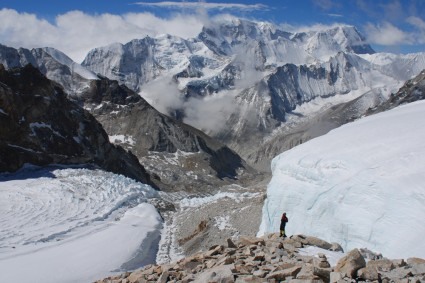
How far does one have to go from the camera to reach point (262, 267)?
1778 cm

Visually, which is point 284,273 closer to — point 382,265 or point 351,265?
point 351,265

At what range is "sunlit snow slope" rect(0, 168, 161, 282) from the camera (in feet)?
113

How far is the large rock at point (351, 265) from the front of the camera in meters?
16.0

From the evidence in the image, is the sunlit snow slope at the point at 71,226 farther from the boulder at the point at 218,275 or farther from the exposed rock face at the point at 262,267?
the boulder at the point at 218,275

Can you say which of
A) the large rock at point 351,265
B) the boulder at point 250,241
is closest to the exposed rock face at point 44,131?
the boulder at point 250,241

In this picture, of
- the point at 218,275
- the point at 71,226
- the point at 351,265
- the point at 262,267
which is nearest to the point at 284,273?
the point at 262,267

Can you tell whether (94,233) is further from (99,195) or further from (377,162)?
(377,162)

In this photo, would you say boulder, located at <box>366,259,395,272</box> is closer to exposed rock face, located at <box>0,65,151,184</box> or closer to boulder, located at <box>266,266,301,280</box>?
boulder, located at <box>266,266,301,280</box>

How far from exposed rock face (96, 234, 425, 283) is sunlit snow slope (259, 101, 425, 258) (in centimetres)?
272

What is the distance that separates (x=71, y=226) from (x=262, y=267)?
33.1 m

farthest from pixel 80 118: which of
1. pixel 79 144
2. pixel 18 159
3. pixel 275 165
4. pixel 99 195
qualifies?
pixel 275 165

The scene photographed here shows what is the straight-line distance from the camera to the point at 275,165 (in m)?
34.0

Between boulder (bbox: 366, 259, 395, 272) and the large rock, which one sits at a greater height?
the large rock

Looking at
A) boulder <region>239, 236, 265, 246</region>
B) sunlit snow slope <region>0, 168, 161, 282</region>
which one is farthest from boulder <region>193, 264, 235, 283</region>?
sunlit snow slope <region>0, 168, 161, 282</region>
